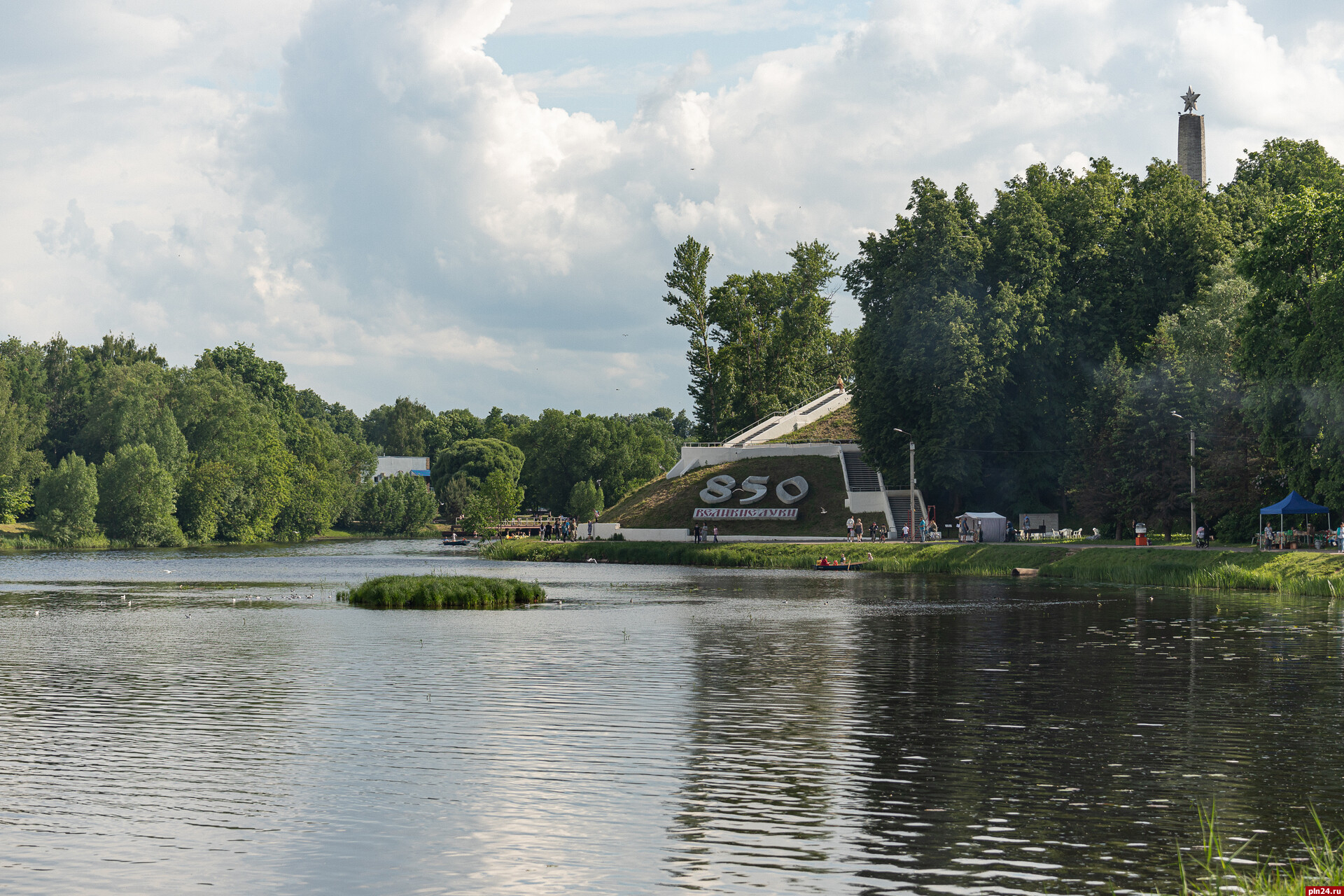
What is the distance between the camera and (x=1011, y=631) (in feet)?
121

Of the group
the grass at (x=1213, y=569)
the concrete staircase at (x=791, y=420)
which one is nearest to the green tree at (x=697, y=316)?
the concrete staircase at (x=791, y=420)

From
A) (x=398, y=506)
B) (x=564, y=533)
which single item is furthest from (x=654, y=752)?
(x=398, y=506)

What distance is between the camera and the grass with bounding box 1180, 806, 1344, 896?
409 inches

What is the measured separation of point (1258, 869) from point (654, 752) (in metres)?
8.70

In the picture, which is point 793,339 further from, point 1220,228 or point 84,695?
point 84,695

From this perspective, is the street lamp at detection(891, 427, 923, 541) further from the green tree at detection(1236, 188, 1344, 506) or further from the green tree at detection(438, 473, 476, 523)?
the green tree at detection(438, 473, 476, 523)

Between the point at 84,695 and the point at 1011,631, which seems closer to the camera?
the point at 84,695

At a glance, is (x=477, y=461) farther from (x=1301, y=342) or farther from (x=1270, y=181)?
(x=1301, y=342)

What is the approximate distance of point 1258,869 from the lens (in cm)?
1209

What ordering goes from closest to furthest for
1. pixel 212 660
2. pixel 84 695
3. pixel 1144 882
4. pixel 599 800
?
pixel 1144 882, pixel 599 800, pixel 84 695, pixel 212 660

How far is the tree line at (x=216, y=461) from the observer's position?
121 m

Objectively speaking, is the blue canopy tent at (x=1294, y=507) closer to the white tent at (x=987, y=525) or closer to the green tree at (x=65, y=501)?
the white tent at (x=987, y=525)

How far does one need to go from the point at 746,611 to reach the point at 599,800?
96.6 ft

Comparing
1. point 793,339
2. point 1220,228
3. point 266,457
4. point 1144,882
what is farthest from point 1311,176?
point 266,457
